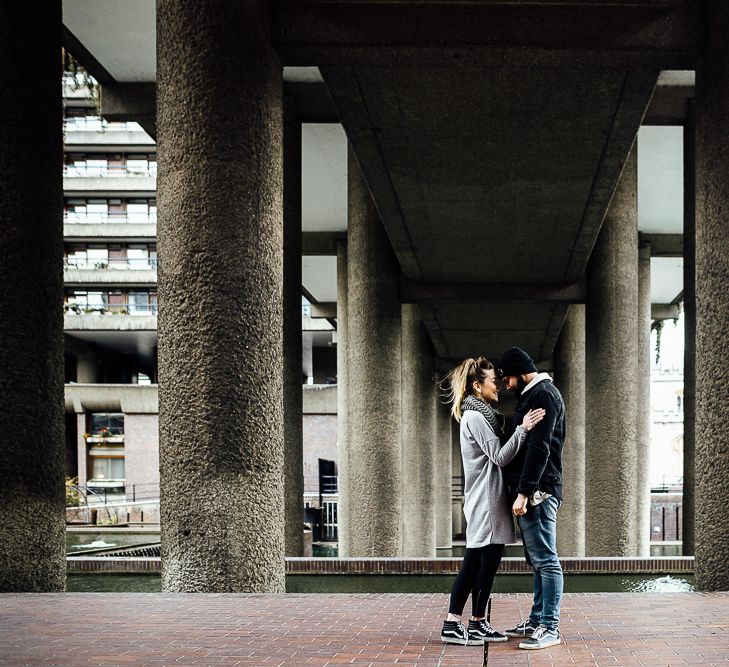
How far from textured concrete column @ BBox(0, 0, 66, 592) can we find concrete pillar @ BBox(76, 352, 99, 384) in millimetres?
52613

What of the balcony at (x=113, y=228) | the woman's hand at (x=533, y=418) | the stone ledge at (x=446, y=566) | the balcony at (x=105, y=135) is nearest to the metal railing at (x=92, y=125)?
the balcony at (x=105, y=135)

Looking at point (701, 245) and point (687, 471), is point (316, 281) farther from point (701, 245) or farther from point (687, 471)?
point (701, 245)

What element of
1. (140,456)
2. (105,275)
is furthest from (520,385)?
(105,275)

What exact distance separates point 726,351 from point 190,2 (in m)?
5.13

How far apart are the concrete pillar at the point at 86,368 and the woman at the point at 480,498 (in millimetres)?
56720

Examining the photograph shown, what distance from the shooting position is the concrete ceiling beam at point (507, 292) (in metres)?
23.8

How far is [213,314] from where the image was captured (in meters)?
8.25

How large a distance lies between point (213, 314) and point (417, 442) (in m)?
24.1

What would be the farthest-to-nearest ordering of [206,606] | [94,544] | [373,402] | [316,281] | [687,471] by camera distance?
[316,281] → [94,544] → [373,402] → [687,471] → [206,606]

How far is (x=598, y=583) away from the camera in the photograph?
13258mm

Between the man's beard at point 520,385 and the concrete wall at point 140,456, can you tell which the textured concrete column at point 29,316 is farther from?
the concrete wall at point 140,456

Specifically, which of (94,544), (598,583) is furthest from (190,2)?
(94,544)

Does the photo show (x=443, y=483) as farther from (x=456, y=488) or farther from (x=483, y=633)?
(x=483, y=633)

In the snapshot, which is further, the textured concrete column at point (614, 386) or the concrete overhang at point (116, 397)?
the concrete overhang at point (116, 397)
